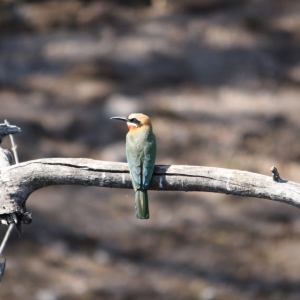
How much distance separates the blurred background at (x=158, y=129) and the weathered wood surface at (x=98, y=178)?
4846mm

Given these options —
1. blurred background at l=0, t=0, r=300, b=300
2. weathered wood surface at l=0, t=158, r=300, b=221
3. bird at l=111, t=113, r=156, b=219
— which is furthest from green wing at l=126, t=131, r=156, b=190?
blurred background at l=0, t=0, r=300, b=300

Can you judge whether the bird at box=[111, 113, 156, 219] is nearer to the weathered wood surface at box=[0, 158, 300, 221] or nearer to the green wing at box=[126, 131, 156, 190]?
the green wing at box=[126, 131, 156, 190]

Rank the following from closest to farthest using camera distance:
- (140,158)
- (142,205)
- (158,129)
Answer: (142,205)
(140,158)
(158,129)

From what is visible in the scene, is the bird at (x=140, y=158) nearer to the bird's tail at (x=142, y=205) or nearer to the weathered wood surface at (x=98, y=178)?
the bird's tail at (x=142, y=205)

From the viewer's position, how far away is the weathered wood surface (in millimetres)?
4578

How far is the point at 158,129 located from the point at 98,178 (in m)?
7.18

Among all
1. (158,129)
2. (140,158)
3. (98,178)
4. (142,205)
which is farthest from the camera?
(158,129)

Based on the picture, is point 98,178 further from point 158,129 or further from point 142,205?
point 158,129

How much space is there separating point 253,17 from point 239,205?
479cm

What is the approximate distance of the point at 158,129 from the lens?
467 inches

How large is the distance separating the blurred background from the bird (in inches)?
155

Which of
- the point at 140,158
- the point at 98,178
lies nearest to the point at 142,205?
the point at 140,158

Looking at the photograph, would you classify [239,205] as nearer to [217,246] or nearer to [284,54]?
[217,246]

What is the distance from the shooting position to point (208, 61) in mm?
13031
